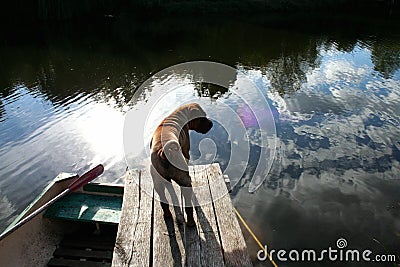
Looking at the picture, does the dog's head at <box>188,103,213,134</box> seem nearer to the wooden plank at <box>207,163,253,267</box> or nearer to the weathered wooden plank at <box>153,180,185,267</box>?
the weathered wooden plank at <box>153,180,185,267</box>

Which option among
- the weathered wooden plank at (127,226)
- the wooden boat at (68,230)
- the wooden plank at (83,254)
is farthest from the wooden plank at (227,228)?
the wooden plank at (83,254)

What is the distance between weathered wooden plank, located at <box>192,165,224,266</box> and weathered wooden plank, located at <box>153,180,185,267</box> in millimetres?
193

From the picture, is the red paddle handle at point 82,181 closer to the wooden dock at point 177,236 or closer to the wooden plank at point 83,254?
the wooden plank at point 83,254

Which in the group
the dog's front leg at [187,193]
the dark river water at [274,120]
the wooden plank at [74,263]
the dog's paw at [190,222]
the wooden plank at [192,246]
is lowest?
the dark river water at [274,120]

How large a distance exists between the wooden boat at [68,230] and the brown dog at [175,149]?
1770 mm

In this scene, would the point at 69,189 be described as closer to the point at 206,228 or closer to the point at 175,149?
the point at 206,228

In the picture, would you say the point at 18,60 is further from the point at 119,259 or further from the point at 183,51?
the point at 119,259

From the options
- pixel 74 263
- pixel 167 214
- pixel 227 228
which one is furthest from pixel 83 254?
pixel 227 228

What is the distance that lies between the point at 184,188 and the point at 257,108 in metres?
8.55

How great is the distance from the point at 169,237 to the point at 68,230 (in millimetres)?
2590

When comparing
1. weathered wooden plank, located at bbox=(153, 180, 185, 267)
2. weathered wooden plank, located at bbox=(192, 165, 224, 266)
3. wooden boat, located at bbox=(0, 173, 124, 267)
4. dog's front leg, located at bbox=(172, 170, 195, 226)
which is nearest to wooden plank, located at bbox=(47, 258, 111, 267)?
wooden boat, located at bbox=(0, 173, 124, 267)

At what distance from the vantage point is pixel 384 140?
905cm

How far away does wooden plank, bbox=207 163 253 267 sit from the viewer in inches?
124

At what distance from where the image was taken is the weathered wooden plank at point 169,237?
3.15 meters
